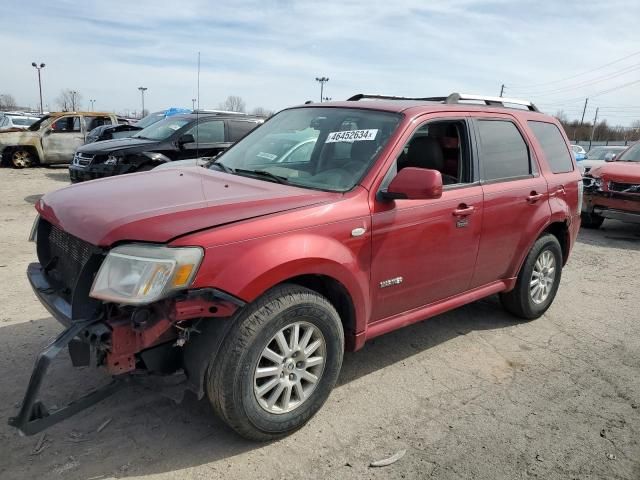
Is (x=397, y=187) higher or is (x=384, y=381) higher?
(x=397, y=187)

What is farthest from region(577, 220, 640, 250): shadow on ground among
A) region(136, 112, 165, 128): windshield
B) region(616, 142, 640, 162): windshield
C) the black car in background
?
region(136, 112, 165, 128): windshield

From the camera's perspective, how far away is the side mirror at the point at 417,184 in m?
3.13

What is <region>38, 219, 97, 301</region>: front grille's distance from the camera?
9.44ft

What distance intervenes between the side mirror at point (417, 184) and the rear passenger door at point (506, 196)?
1.07 metres

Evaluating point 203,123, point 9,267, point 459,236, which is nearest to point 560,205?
point 459,236

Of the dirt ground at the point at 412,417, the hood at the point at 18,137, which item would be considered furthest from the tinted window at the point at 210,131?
the hood at the point at 18,137

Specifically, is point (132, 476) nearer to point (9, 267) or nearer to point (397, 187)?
point (397, 187)

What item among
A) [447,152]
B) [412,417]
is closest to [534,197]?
[447,152]

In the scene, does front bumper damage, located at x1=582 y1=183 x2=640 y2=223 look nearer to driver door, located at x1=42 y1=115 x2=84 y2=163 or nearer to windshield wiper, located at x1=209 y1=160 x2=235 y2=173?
windshield wiper, located at x1=209 y1=160 x2=235 y2=173

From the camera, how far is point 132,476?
2.67 metres

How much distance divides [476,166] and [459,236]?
24.7 inches

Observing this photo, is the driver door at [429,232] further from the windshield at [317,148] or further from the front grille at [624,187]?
the front grille at [624,187]

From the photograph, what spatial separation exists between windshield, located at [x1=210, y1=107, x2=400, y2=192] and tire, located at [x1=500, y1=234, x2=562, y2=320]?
6.66 ft

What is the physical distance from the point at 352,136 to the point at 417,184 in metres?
0.77
